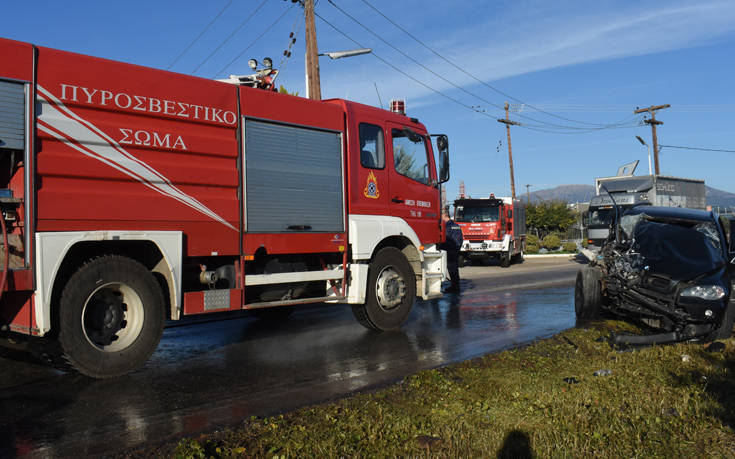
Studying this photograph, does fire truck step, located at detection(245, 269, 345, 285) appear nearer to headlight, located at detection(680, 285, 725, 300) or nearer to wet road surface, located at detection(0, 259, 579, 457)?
wet road surface, located at detection(0, 259, 579, 457)

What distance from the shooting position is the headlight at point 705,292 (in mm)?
7250

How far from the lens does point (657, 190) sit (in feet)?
87.1

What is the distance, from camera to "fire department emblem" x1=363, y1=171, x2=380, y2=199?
Result: 824 cm

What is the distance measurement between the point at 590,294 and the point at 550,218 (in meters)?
37.6

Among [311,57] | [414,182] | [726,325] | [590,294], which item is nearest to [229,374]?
[414,182]

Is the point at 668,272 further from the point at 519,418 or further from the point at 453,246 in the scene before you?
the point at 453,246

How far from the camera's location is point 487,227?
23500 mm

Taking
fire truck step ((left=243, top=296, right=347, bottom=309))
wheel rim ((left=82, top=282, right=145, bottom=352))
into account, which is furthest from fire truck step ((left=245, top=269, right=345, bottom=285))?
wheel rim ((left=82, top=282, right=145, bottom=352))

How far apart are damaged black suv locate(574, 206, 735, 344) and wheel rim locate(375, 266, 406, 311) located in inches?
112

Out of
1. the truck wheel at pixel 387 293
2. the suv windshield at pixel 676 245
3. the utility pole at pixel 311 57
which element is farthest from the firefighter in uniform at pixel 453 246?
the utility pole at pixel 311 57

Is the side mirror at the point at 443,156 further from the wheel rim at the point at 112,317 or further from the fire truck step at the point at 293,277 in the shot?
the wheel rim at the point at 112,317

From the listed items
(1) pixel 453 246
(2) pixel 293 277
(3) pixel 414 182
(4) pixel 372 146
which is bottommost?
(2) pixel 293 277

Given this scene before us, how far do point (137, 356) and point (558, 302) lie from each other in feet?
28.0

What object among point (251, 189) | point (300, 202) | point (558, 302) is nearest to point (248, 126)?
point (251, 189)
